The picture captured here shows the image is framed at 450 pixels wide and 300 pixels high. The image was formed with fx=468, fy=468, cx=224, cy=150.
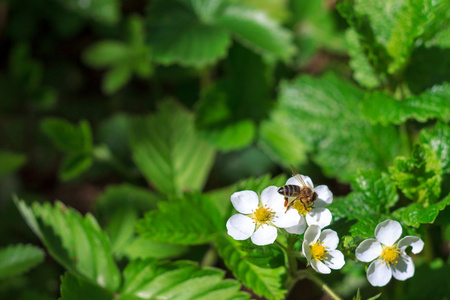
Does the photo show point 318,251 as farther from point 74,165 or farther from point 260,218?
point 74,165

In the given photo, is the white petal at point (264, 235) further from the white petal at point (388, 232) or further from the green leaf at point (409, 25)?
the green leaf at point (409, 25)

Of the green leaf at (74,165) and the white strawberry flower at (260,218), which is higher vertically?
the white strawberry flower at (260,218)

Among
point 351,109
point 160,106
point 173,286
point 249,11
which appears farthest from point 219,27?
point 173,286

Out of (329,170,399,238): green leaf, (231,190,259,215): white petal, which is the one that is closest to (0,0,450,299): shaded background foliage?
(329,170,399,238): green leaf

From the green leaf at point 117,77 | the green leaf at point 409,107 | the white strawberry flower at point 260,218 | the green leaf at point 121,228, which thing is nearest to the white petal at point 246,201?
the white strawberry flower at point 260,218

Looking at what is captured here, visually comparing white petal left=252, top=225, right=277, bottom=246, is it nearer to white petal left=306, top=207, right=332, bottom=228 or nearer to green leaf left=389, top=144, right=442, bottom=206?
white petal left=306, top=207, right=332, bottom=228

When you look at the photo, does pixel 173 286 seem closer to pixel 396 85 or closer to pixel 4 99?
pixel 396 85

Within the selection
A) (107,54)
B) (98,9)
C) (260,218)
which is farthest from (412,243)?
(98,9)
